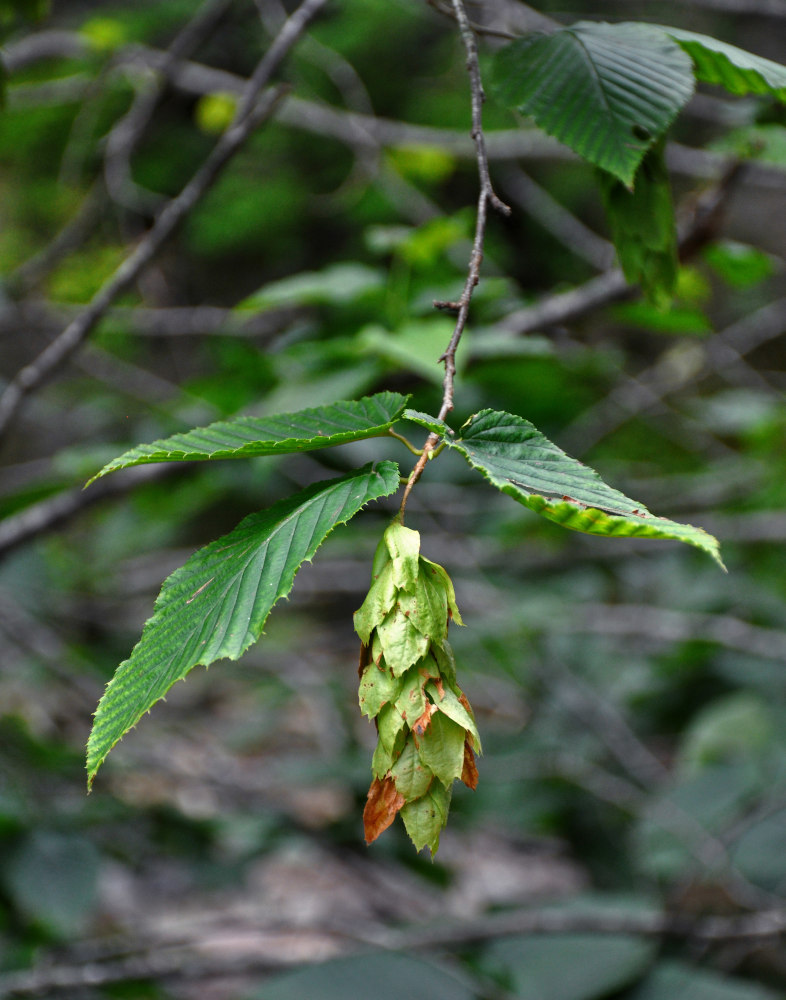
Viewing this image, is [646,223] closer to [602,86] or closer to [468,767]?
[602,86]

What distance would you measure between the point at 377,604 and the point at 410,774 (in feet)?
0.40

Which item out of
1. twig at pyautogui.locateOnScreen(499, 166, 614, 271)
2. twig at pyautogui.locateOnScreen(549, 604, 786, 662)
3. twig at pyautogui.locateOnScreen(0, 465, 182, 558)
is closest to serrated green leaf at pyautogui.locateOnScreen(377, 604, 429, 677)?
twig at pyautogui.locateOnScreen(0, 465, 182, 558)

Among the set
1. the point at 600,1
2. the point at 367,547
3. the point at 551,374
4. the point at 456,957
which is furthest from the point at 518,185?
the point at 456,957

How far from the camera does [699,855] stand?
1826 millimetres

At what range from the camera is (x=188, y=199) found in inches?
48.8

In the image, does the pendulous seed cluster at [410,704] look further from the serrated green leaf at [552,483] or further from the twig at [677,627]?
the twig at [677,627]

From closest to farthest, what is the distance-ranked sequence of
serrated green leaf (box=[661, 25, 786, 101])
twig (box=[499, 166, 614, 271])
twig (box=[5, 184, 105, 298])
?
1. serrated green leaf (box=[661, 25, 786, 101])
2. twig (box=[5, 184, 105, 298])
3. twig (box=[499, 166, 614, 271])

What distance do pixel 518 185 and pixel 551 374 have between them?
2883mm

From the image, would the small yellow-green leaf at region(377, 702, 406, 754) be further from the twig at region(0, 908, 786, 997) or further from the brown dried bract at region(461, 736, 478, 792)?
the twig at region(0, 908, 786, 997)

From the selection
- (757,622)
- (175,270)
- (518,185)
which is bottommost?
(175,270)

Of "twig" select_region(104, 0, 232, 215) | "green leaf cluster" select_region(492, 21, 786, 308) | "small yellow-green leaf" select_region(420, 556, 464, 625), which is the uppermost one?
"green leaf cluster" select_region(492, 21, 786, 308)

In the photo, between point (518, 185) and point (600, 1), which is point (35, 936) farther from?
point (600, 1)

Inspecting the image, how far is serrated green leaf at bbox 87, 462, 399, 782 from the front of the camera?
479 millimetres

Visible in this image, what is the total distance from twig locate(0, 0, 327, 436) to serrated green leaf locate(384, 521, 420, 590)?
36.6 inches
